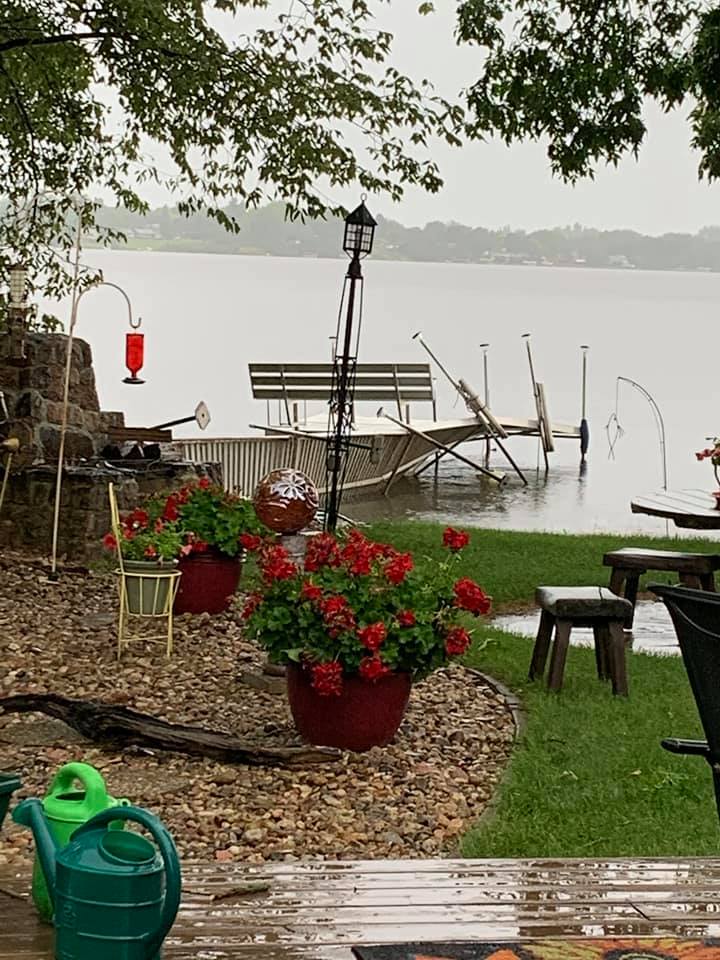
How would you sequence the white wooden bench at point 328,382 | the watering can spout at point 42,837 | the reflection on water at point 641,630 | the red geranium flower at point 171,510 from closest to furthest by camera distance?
the watering can spout at point 42,837 → the red geranium flower at point 171,510 → the reflection on water at point 641,630 → the white wooden bench at point 328,382

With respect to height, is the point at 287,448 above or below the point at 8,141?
below

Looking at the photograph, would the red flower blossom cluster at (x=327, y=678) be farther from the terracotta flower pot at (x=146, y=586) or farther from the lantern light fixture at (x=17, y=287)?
the lantern light fixture at (x=17, y=287)

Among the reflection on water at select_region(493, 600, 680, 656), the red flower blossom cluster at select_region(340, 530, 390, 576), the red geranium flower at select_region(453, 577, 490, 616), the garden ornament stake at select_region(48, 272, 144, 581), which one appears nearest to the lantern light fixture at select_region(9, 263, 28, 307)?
the garden ornament stake at select_region(48, 272, 144, 581)

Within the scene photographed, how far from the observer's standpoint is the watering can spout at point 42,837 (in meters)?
1.87

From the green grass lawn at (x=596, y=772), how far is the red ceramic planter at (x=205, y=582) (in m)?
1.28

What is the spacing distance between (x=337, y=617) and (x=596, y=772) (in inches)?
39.1

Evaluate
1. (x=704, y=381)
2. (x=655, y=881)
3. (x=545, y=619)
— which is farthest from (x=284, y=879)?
(x=704, y=381)

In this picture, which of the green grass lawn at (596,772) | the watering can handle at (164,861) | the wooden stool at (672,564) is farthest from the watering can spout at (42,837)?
the wooden stool at (672,564)

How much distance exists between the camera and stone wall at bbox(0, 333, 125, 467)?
9203mm

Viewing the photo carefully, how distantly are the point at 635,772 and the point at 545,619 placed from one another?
1292 mm

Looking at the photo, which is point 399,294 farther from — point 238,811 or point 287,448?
point 238,811

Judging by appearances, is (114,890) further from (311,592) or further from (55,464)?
(55,464)

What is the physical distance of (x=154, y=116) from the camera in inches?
367

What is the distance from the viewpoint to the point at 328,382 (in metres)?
16.8
